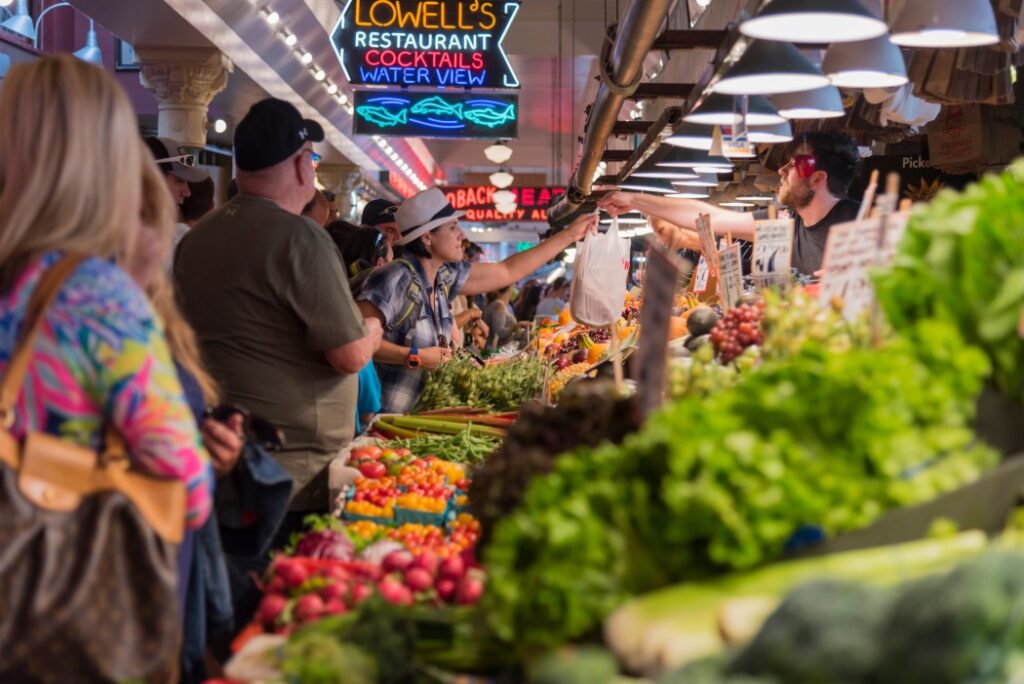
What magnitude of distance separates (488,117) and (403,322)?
5.20 meters

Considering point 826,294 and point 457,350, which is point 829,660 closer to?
point 826,294

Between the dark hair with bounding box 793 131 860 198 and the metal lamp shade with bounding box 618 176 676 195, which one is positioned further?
the metal lamp shade with bounding box 618 176 676 195

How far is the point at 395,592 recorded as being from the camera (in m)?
2.55

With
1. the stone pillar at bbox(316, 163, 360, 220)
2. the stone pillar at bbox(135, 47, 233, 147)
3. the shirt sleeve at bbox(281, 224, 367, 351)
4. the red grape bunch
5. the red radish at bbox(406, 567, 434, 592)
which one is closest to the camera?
the red radish at bbox(406, 567, 434, 592)

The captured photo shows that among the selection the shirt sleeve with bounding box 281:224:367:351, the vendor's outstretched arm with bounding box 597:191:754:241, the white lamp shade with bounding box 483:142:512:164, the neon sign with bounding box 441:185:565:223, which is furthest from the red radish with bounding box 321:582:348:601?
the neon sign with bounding box 441:185:565:223

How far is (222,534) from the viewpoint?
10.3ft

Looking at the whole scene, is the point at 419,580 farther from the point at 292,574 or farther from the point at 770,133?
the point at 770,133

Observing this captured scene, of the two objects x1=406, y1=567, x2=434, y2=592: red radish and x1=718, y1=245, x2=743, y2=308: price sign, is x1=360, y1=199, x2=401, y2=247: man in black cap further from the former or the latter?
x1=406, y1=567, x2=434, y2=592: red radish

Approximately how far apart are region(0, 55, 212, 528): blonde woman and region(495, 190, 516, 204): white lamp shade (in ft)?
75.3

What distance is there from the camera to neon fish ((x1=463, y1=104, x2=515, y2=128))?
35.8ft

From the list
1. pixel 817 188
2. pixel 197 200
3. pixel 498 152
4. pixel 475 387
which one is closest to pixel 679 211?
pixel 817 188

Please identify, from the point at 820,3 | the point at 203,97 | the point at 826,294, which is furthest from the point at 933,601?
the point at 203,97

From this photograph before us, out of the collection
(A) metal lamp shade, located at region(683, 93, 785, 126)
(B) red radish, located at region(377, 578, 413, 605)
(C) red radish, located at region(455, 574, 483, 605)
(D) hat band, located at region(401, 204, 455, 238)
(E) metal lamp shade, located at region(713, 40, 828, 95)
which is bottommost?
(B) red radish, located at region(377, 578, 413, 605)

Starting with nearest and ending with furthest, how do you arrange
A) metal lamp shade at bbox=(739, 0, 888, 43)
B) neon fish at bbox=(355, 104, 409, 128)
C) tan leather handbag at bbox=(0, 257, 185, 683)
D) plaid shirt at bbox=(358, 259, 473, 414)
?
tan leather handbag at bbox=(0, 257, 185, 683), metal lamp shade at bbox=(739, 0, 888, 43), plaid shirt at bbox=(358, 259, 473, 414), neon fish at bbox=(355, 104, 409, 128)
